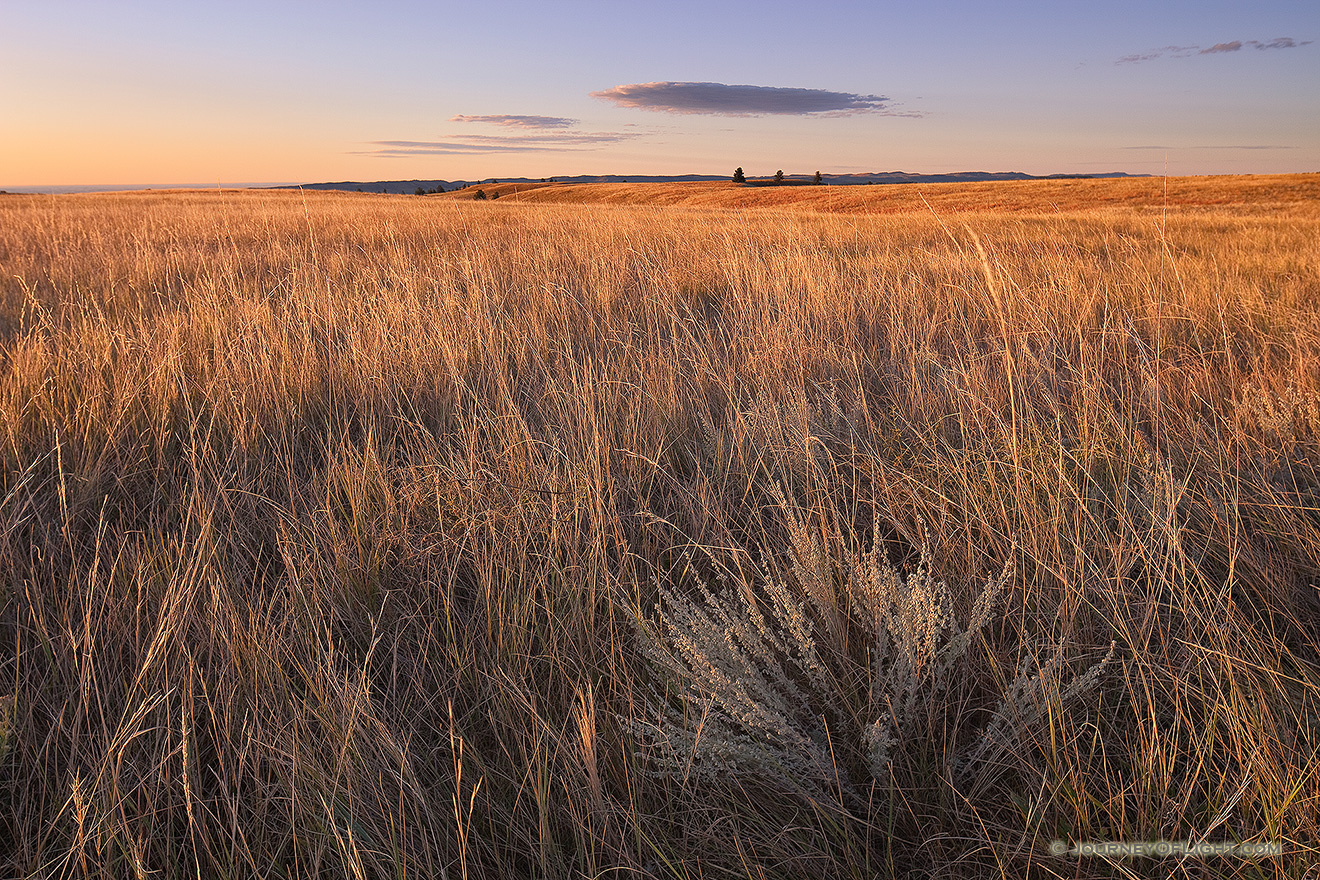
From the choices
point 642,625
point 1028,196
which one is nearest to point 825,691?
point 642,625

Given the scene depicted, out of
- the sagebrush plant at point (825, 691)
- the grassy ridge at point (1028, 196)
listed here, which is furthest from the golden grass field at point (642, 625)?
the grassy ridge at point (1028, 196)

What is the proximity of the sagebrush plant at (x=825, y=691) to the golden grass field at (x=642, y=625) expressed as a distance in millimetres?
10

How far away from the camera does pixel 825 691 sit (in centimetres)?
113

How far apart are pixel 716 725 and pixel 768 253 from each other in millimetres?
5412

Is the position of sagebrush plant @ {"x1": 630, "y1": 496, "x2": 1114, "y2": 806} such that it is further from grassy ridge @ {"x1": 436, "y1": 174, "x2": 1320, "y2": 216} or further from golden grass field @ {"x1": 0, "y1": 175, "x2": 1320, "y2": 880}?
grassy ridge @ {"x1": 436, "y1": 174, "x2": 1320, "y2": 216}

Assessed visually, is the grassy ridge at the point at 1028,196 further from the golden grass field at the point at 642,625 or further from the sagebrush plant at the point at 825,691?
the sagebrush plant at the point at 825,691

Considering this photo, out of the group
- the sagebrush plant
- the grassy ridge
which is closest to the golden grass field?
the sagebrush plant

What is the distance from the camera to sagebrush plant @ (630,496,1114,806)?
3.36 feet

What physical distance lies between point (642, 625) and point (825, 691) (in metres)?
0.34

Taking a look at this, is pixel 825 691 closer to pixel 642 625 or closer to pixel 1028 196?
pixel 642 625

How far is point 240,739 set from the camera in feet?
3.68

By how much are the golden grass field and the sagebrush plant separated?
0.4 inches

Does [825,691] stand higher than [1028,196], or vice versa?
[1028,196]

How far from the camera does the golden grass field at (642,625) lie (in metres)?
0.96
